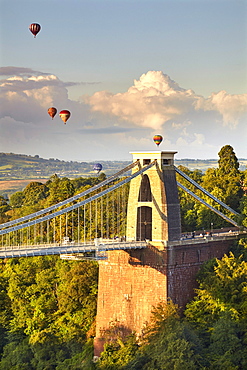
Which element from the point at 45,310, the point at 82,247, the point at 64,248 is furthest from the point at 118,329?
the point at 45,310

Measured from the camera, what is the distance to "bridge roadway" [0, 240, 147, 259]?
1524 inches

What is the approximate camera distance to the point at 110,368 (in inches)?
1639

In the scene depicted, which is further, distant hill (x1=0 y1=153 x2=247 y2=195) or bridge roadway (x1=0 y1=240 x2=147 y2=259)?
distant hill (x1=0 y1=153 x2=247 y2=195)

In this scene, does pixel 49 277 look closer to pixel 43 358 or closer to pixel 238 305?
pixel 43 358

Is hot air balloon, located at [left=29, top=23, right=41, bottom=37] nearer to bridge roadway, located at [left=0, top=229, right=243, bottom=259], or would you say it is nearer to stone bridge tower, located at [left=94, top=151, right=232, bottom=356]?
stone bridge tower, located at [left=94, top=151, right=232, bottom=356]

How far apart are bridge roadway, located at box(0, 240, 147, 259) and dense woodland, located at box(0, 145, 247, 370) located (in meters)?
3.71

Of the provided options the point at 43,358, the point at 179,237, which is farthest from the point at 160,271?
the point at 43,358

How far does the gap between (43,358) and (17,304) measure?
6326 mm

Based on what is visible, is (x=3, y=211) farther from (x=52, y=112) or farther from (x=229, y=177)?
(x=52, y=112)

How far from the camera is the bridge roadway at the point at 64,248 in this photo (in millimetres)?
38719

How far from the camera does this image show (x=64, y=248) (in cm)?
4097

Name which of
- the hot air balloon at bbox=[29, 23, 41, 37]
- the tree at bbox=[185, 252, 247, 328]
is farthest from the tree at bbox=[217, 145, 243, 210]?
the hot air balloon at bbox=[29, 23, 41, 37]

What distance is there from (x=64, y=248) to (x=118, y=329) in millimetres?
6130

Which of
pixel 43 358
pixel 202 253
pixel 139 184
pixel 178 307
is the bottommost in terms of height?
pixel 43 358
